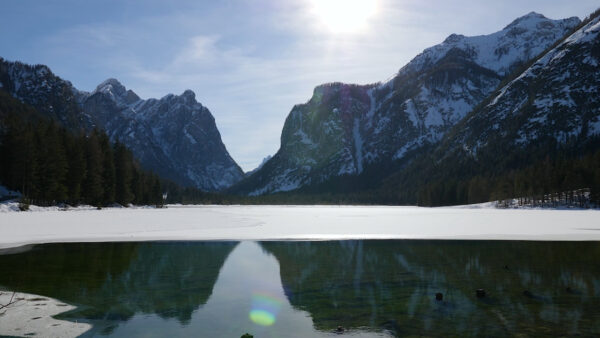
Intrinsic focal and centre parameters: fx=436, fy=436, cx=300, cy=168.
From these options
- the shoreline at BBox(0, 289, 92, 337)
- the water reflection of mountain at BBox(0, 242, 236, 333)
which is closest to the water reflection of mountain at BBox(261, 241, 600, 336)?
the water reflection of mountain at BBox(0, 242, 236, 333)

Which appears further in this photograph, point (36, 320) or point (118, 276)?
point (118, 276)

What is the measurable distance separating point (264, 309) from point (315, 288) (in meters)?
4.03

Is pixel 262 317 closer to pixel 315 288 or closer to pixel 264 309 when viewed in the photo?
pixel 264 309

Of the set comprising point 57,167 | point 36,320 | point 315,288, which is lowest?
point 315,288

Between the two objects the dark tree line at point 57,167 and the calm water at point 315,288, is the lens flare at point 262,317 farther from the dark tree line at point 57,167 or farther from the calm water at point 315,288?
the dark tree line at point 57,167

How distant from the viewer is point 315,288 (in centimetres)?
1786

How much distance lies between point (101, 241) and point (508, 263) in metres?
28.7

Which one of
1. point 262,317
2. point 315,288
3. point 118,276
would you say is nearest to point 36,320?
point 262,317

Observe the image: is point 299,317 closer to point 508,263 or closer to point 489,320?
point 489,320

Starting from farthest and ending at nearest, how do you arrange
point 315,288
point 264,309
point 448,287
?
point 315,288, point 448,287, point 264,309

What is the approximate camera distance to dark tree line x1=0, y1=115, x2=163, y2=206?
265 ft

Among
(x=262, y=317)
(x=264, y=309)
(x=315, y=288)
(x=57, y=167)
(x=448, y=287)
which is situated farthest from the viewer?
(x=57, y=167)

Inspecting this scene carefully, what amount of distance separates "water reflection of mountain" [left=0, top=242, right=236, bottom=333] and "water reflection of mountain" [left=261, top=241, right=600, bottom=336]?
A: 155 inches

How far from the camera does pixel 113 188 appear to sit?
104 meters
